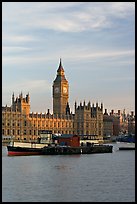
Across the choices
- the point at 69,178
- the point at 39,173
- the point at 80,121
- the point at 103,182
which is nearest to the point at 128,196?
the point at 103,182

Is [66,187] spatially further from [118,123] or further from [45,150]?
[118,123]

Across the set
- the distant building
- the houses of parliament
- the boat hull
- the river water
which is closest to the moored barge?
the boat hull

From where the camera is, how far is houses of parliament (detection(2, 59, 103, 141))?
94.9 meters

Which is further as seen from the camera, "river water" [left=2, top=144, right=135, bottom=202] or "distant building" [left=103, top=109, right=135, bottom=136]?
"distant building" [left=103, top=109, right=135, bottom=136]

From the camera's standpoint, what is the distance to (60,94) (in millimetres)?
117750

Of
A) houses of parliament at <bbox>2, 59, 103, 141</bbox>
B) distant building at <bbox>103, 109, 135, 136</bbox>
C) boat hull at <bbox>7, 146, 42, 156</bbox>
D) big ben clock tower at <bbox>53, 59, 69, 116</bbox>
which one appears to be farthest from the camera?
distant building at <bbox>103, 109, 135, 136</bbox>

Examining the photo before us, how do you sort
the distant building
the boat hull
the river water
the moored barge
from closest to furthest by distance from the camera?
1. the river water
2. the boat hull
3. the moored barge
4. the distant building

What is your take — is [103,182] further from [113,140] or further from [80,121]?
[113,140]

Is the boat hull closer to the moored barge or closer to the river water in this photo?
the moored barge

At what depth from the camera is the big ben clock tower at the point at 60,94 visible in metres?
117

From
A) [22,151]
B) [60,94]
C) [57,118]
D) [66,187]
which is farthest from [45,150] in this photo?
[60,94]

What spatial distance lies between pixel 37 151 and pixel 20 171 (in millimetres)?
22536

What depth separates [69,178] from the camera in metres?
26.6

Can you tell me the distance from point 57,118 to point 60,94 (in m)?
12.0
